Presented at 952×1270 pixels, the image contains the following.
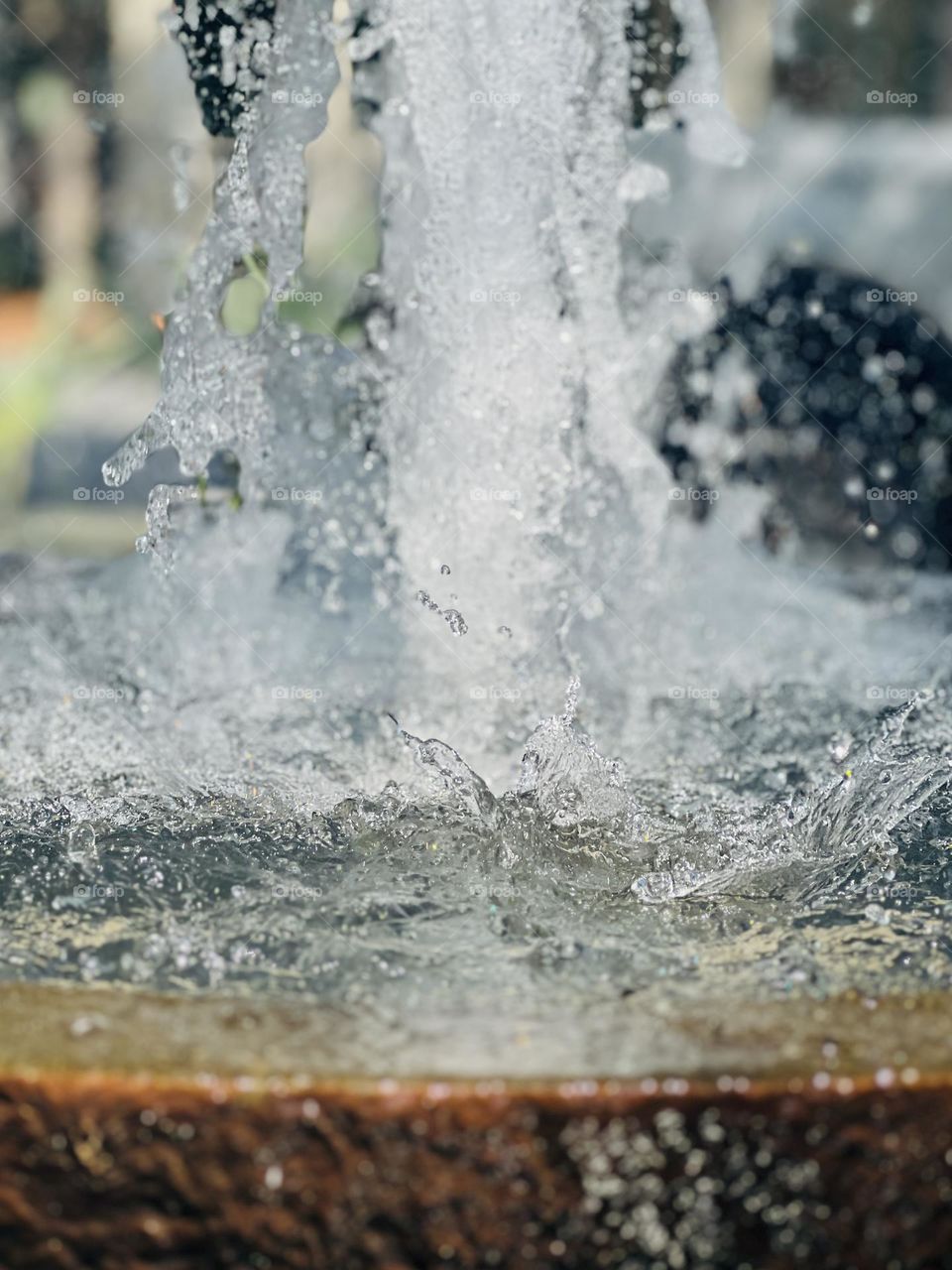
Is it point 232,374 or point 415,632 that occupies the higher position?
point 232,374

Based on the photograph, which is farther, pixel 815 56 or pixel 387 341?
pixel 815 56

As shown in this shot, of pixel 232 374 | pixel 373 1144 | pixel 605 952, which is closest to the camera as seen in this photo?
pixel 373 1144

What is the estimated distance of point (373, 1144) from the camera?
1252 mm

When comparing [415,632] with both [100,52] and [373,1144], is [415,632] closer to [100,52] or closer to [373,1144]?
[373,1144]

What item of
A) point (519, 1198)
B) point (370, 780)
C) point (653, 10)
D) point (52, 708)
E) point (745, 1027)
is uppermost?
point (653, 10)

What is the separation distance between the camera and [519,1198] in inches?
49.9

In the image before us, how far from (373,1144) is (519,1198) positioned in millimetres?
133

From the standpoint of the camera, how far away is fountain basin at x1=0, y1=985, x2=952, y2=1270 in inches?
49.0

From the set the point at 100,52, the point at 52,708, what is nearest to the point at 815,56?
the point at 100,52

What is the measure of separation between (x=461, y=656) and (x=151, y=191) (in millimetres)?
7484

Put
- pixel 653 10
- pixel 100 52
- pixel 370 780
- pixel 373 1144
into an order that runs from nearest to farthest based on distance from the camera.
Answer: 1. pixel 373 1144
2. pixel 370 780
3. pixel 653 10
4. pixel 100 52
